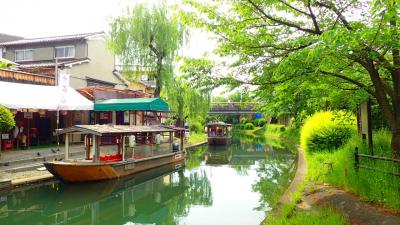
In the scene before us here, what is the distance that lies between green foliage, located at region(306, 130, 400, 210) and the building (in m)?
20.2

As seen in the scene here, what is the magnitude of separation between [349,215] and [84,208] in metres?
8.52

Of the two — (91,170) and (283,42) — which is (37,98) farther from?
(283,42)

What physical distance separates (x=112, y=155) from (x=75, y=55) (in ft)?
47.3

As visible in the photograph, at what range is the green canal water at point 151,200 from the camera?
10.9 metres

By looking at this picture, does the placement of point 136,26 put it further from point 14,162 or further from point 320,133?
point 320,133

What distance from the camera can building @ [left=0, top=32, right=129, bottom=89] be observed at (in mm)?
27000

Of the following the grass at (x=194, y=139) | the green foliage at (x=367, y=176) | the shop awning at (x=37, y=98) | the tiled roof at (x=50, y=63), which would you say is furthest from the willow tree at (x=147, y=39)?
the green foliage at (x=367, y=176)

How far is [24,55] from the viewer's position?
1196 inches

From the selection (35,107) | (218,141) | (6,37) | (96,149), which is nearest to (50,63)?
(35,107)

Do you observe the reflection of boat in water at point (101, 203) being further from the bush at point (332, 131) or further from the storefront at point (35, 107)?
the bush at point (332, 131)

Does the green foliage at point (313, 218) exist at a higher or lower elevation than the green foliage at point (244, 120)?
lower

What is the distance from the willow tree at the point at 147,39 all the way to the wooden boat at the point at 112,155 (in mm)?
7343

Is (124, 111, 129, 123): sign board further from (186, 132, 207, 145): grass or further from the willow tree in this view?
(186, 132, 207, 145): grass

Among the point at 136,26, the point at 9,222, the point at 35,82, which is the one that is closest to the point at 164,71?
the point at 136,26
